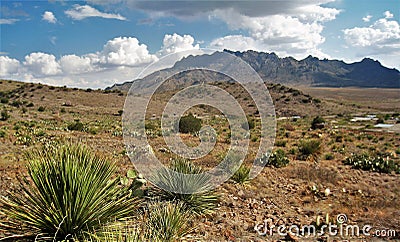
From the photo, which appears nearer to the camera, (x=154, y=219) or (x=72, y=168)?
(x=72, y=168)

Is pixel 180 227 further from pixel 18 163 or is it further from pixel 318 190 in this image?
pixel 18 163

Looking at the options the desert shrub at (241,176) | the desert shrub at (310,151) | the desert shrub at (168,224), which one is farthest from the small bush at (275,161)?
the desert shrub at (168,224)

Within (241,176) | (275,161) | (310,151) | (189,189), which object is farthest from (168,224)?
(310,151)

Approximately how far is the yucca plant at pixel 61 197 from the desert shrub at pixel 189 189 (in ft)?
8.40

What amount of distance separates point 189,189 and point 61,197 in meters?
3.18

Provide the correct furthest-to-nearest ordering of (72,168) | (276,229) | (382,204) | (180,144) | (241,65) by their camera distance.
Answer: (180,144) < (382,204) < (241,65) < (276,229) < (72,168)

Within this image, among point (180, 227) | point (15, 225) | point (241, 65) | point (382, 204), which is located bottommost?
point (382, 204)

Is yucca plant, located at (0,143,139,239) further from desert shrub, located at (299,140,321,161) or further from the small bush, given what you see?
desert shrub, located at (299,140,321,161)

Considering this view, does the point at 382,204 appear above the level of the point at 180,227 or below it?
below

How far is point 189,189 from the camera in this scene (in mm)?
7156

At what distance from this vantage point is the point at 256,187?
31.0ft

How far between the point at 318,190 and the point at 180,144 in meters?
8.75

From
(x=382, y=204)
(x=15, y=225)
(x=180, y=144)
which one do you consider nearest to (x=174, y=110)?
(x=180, y=144)

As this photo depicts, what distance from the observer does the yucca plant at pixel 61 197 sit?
430 cm
